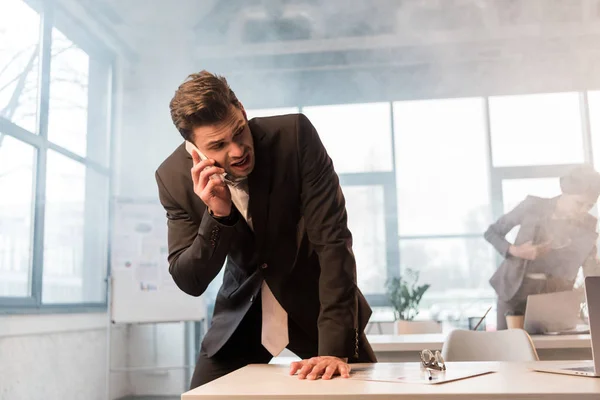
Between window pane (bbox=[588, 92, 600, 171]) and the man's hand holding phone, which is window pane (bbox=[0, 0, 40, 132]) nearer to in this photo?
the man's hand holding phone

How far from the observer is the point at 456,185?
526 centimetres

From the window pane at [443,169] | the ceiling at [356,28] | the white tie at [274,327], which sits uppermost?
the ceiling at [356,28]

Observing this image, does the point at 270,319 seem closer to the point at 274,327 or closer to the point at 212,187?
the point at 274,327

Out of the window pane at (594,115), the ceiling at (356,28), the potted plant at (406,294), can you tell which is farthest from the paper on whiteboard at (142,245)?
the window pane at (594,115)

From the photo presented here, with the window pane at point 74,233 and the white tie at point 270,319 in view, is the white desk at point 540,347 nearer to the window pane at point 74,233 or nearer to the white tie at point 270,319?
the white tie at point 270,319

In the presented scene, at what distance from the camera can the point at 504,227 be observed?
4.58m

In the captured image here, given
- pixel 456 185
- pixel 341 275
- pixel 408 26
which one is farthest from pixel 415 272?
pixel 341 275

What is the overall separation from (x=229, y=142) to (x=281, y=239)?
0.30 m

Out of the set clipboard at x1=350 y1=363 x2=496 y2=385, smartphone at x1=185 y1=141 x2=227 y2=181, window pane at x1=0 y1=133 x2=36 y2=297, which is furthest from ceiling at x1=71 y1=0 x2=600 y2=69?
clipboard at x1=350 y1=363 x2=496 y2=385

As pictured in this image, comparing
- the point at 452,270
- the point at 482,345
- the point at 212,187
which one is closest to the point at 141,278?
the point at 452,270

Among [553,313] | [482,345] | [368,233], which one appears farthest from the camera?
[368,233]

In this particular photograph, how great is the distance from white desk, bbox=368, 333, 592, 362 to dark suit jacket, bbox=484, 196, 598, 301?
2023mm

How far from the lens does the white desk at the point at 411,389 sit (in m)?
0.98

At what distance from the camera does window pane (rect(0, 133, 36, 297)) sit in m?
3.58
